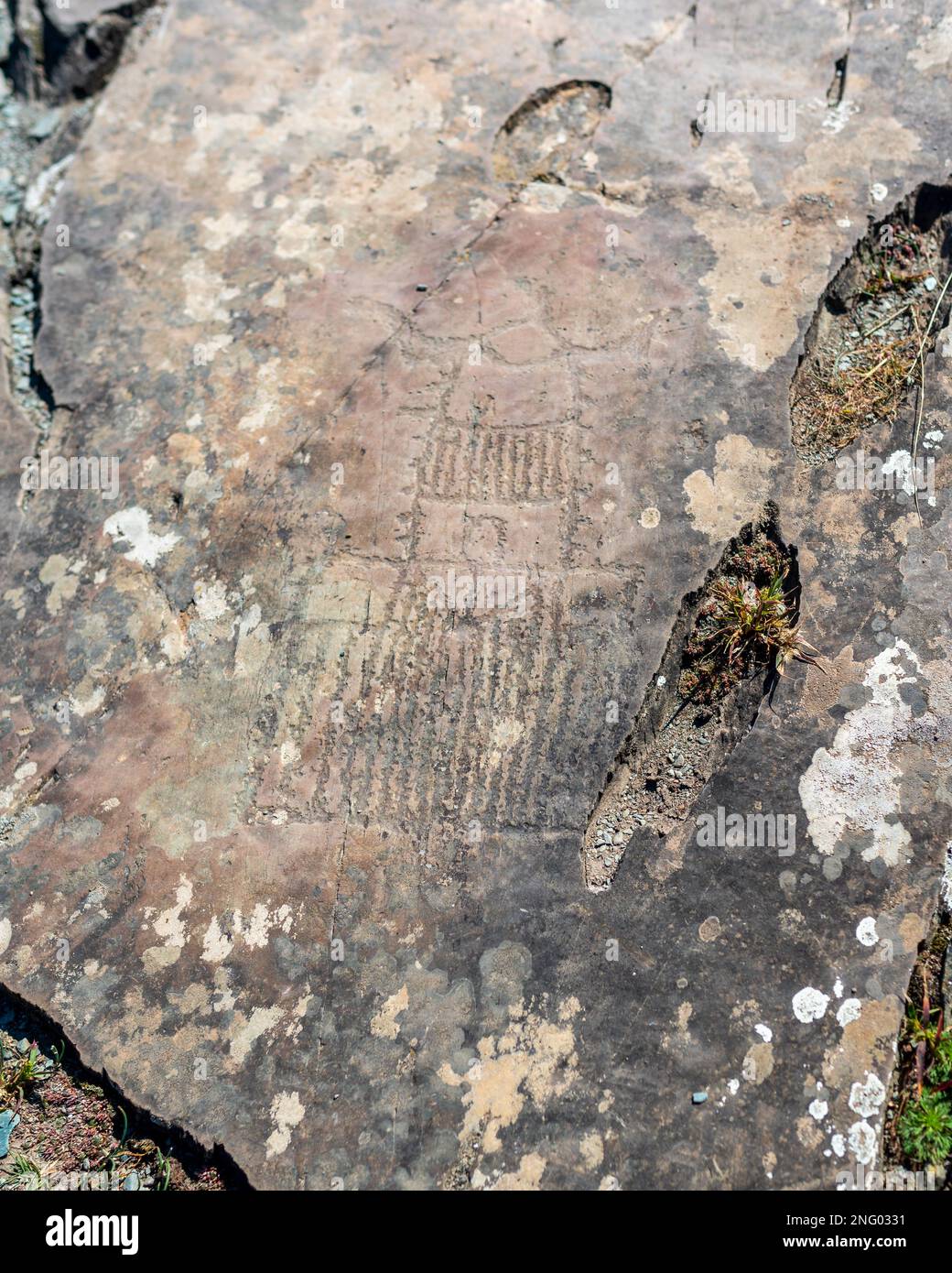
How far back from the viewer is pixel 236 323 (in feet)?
11.4

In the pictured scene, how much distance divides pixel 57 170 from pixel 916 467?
363 centimetres

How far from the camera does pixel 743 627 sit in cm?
287

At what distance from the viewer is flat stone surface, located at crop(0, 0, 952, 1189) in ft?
8.43

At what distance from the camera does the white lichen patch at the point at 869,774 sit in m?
2.65

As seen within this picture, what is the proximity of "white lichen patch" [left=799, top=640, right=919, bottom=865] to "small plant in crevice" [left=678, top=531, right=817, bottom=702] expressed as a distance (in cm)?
22

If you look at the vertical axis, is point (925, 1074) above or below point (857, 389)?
below

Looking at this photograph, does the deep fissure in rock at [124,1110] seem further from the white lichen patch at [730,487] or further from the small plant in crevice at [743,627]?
the white lichen patch at [730,487]

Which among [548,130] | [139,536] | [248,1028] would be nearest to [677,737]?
[248,1028]

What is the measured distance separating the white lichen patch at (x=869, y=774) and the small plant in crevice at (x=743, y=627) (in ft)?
0.71

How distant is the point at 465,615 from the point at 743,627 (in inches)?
33.1

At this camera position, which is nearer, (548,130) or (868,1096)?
(868,1096)

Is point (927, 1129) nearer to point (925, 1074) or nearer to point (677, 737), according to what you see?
point (925, 1074)

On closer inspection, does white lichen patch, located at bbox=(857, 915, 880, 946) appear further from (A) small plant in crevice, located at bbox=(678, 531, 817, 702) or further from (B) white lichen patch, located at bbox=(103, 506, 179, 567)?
(B) white lichen patch, located at bbox=(103, 506, 179, 567)
